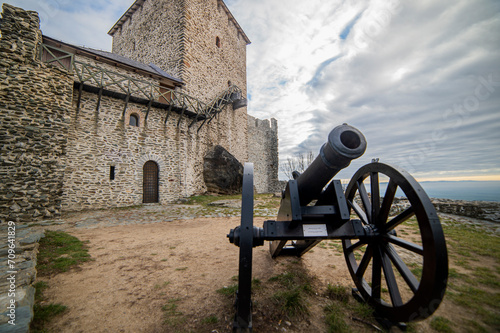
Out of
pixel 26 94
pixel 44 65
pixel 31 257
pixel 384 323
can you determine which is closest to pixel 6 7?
pixel 44 65

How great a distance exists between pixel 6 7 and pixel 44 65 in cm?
177

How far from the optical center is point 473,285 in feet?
8.04

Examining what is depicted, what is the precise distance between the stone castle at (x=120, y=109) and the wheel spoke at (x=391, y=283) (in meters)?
8.98

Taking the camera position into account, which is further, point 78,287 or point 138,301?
point 78,287

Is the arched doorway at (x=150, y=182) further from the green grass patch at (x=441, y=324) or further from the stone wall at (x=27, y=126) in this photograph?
the green grass patch at (x=441, y=324)

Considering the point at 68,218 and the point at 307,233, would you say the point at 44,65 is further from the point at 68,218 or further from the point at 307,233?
the point at 307,233

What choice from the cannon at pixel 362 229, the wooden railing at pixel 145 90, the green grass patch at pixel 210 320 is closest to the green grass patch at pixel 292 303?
the cannon at pixel 362 229

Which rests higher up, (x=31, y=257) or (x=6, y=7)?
(x=6, y=7)

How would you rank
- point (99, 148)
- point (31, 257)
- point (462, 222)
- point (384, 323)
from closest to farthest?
1. point (384, 323)
2. point (31, 257)
3. point (462, 222)
4. point (99, 148)

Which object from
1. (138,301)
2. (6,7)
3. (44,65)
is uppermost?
(6,7)

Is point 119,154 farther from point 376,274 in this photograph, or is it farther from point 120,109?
point 376,274

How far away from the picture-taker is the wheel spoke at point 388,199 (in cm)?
193

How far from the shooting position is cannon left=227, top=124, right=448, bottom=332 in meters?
1.46

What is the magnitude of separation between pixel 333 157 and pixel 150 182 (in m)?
10.3
